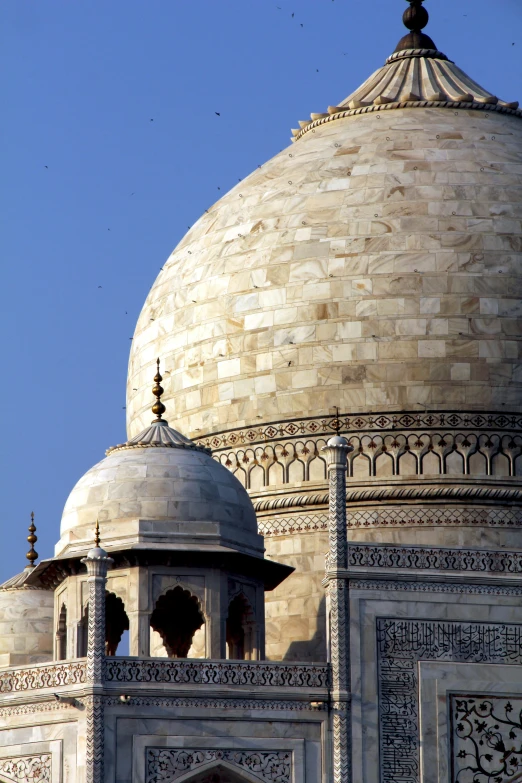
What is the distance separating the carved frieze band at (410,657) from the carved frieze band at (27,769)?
2.66m

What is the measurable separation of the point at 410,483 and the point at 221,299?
280 centimetres

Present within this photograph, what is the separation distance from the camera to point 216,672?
19953 millimetres

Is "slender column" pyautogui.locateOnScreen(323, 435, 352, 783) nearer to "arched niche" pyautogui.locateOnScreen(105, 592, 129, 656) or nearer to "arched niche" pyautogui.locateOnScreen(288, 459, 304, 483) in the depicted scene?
"arched niche" pyautogui.locateOnScreen(105, 592, 129, 656)

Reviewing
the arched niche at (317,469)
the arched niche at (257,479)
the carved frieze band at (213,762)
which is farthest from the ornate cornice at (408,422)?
the carved frieze band at (213,762)

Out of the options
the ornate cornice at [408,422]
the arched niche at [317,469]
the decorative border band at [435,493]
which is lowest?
the decorative border band at [435,493]

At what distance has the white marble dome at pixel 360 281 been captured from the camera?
23.5 metres

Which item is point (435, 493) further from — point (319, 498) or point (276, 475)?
point (276, 475)

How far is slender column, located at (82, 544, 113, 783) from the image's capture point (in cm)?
1952

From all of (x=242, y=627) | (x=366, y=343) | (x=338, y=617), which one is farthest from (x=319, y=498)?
(x=338, y=617)

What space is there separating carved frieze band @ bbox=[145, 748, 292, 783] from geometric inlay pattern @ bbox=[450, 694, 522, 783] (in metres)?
1.38

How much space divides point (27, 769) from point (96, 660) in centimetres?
111

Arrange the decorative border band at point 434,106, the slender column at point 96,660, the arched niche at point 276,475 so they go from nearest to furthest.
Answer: the slender column at point 96,660
the arched niche at point 276,475
the decorative border band at point 434,106

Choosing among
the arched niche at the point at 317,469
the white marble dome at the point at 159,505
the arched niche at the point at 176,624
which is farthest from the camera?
the arched niche at the point at 317,469

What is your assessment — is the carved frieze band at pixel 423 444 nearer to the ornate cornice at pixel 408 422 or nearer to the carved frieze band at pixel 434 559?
the ornate cornice at pixel 408 422
